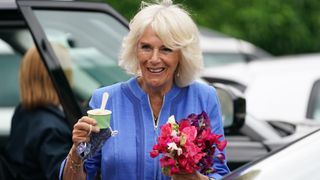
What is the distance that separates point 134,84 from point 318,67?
4.18m

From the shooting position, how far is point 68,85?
499 centimetres

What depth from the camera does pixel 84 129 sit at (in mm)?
3691

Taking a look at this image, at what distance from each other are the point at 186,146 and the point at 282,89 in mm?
4325

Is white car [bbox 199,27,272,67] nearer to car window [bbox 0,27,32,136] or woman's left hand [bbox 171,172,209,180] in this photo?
car window [bbox 0,27,32,136]

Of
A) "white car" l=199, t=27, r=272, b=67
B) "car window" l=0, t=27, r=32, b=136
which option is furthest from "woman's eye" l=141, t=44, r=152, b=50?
"white car" l=199, t=27, r=272, b=67

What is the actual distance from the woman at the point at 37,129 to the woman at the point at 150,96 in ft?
3.81

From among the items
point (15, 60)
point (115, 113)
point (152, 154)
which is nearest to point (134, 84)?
point (115, 113)

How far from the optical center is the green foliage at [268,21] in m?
15.5

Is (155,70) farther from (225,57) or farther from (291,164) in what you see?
(225,57)

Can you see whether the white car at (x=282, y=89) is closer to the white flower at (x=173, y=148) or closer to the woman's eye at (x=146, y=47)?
the woman's eye at (x=146, y=47)

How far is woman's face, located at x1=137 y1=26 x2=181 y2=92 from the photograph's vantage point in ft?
13.0

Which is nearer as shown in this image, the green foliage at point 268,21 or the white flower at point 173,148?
the white flower at point 173,148

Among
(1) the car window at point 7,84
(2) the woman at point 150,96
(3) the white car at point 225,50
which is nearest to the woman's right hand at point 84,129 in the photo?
(2) the woman at point 150,96

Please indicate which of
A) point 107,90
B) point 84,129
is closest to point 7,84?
point 107,90
